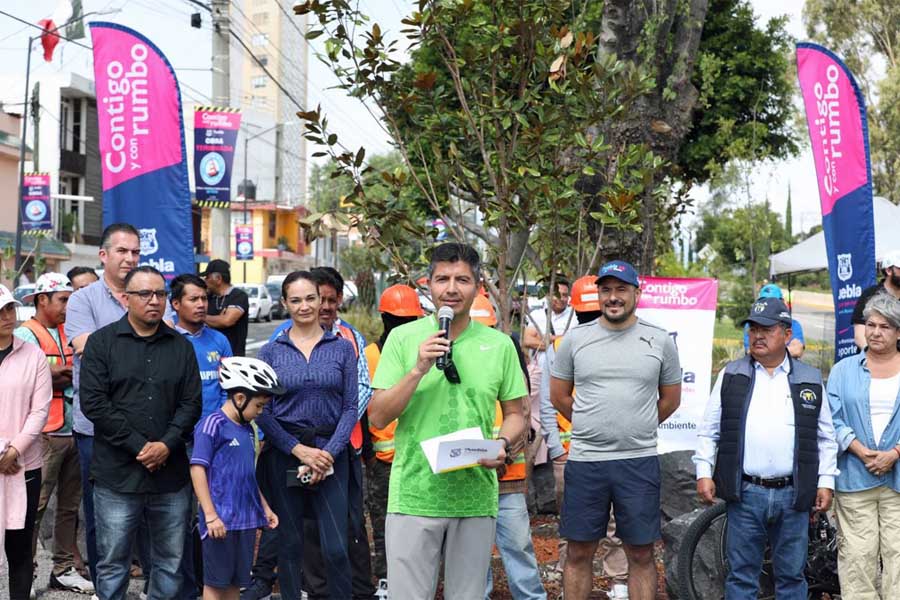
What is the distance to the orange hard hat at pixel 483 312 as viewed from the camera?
241 inches

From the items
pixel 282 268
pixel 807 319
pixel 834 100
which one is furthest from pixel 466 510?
pixel 282 268

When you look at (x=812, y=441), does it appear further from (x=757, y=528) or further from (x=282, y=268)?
(x=282, y=268)

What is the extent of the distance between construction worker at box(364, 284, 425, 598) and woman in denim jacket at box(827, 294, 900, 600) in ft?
8.31

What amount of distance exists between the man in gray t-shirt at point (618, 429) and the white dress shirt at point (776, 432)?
43cm

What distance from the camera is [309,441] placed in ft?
18.2

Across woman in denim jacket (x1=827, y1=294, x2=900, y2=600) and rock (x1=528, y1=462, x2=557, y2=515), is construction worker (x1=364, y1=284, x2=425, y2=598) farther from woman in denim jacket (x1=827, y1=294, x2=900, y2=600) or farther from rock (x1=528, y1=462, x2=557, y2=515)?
woman in denim jacket (x1=827, y1=294, x2=900, y2=600)

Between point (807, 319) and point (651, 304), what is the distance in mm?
43817

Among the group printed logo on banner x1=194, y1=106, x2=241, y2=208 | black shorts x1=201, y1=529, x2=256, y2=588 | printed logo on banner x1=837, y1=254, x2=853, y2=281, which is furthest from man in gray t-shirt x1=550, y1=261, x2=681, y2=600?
printed logo on banner x1=194, y1=106, x2=241, y2=208

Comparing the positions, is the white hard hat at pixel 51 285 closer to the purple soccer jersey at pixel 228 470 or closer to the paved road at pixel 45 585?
the paved road at pixel 45 585

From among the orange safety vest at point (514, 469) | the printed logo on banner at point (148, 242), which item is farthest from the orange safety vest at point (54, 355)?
the orange safety vest at point (514, 469)

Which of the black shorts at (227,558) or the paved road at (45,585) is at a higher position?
the black shorts at (227,558)

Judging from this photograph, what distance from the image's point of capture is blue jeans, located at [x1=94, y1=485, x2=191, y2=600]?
528cm

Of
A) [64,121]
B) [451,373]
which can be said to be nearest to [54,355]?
[451,373]

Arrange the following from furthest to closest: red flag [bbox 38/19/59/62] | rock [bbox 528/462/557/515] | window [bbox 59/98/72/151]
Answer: window [bbox 59/98/72/151], red flag [bbox 38/19/59/62], rock [bbox 528/462/557/515]
